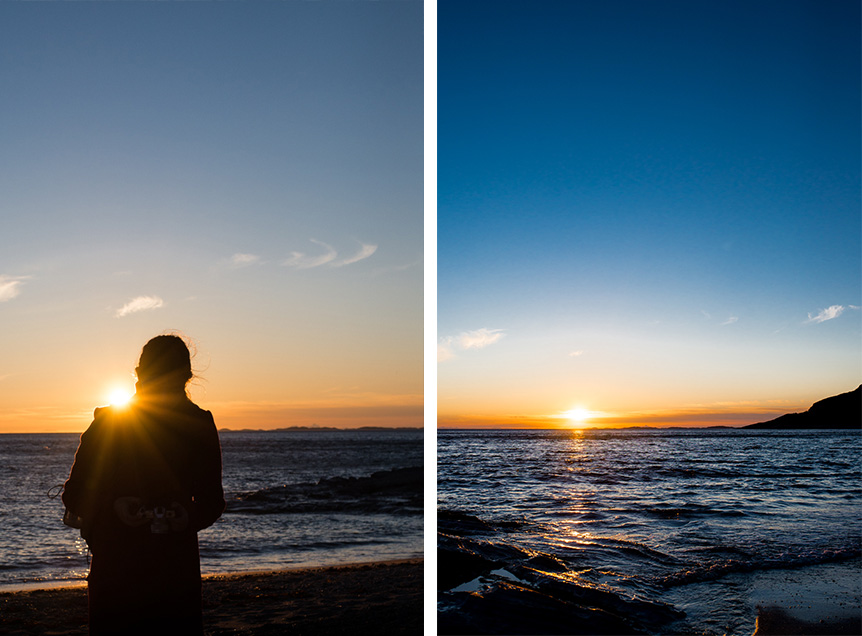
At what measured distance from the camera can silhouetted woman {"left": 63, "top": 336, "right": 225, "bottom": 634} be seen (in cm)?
113

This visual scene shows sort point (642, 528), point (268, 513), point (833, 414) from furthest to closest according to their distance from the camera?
point (268, 513), point (642, 528), point (833, 414)

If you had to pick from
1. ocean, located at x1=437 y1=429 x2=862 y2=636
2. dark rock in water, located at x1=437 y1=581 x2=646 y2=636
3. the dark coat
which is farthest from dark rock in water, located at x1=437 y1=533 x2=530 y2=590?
the dark coat

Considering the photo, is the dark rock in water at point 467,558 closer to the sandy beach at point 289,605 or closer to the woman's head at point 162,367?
the sandy beach at point 289,605

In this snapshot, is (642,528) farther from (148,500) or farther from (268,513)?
(268,513)

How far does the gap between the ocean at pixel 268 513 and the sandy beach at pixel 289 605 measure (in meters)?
0.73

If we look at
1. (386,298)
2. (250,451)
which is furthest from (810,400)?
(250,451)

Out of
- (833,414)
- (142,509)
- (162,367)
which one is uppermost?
(162,367)

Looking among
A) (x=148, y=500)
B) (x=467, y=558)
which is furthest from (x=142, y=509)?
(x=467, y=558)

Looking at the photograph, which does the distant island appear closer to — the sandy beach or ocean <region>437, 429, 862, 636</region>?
ocean <region>437, 429, 862, 636</region>

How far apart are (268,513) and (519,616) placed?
5.36 m

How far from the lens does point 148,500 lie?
116cm

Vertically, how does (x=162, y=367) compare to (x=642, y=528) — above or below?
above

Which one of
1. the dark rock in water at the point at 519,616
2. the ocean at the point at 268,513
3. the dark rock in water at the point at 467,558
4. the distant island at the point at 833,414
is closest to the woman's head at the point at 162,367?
the dark rock in water at the point at 519,616

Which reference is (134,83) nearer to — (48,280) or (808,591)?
(48,280)
